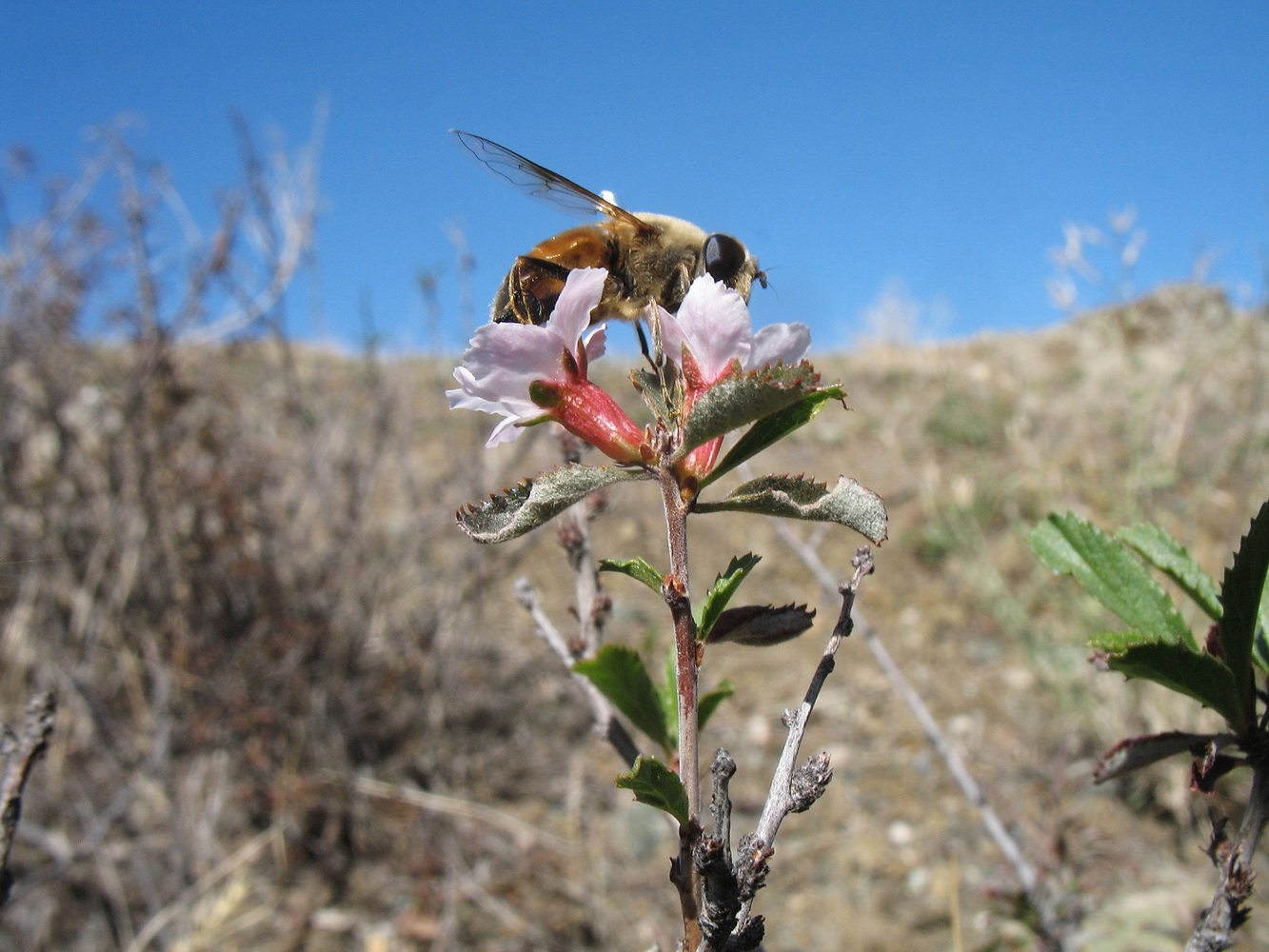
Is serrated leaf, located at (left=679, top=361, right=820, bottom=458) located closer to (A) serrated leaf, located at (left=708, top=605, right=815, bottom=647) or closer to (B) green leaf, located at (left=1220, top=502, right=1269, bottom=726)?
(A) serrated leaf, located at (left=708, top=605, right=815, bottom=647)

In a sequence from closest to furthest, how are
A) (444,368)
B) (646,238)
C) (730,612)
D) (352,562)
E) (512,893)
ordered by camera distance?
1. (730,612)
2. (646,238)
3. (512,893)
4. (352,562)
5. (444,368)

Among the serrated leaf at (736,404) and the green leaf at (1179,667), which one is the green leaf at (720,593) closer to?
the serrated leaf at (736,404)

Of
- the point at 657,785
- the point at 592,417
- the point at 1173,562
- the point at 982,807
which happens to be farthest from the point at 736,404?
the point at 982,807

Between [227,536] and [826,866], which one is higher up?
[227,536]

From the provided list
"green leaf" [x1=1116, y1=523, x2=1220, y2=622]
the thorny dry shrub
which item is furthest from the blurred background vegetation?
"green leaf" [x1=1116, y1=523, x2=1220, y2=622]

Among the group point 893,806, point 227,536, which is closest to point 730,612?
point 893,806

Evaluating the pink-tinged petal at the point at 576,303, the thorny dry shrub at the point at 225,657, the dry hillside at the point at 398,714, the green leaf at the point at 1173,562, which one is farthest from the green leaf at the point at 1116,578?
the thorny dry shrub at the point at 225,657

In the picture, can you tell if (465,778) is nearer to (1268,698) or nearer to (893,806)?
(893,806)
